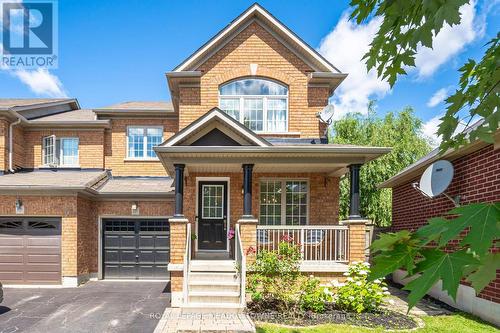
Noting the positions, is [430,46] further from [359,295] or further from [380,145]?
[380,145]

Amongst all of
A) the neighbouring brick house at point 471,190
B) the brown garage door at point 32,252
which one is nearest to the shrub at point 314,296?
the neighbouring brick house at point 471,190

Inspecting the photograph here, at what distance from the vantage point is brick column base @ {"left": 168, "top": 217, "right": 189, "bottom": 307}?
867 centimetres

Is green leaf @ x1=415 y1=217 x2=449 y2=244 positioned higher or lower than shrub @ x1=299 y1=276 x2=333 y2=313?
higher

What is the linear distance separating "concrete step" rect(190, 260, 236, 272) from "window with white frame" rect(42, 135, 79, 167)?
8873 millimetres

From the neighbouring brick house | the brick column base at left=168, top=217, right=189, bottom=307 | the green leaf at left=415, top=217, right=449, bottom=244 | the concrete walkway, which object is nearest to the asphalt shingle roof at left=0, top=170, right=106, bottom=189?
the brick column base at left=168, top=217, right=189, bottom=307

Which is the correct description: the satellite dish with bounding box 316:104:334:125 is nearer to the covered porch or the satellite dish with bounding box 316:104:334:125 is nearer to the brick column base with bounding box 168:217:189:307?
the covered porch

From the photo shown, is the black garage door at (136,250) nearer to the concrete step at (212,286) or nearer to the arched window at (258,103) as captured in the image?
the concrete step at (212,286)

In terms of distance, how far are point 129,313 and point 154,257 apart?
15.5 feet

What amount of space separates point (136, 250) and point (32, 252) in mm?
3519

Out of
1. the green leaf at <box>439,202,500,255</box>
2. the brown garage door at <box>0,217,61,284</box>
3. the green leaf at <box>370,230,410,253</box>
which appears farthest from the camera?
the brown garage door at <box>0,217,61,284</box>

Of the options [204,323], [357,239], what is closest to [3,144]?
[204,323]

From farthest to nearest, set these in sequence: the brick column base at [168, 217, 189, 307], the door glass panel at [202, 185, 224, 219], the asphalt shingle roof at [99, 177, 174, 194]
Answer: the asphalt shingle roof at [99, 177, 174, 194]
the door glass panel at [202, 185, 224, 219]
the brick column base at [168, 217, 189, 307]

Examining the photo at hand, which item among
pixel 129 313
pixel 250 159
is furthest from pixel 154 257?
pixel 250 159

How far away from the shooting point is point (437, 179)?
8.34 metres
